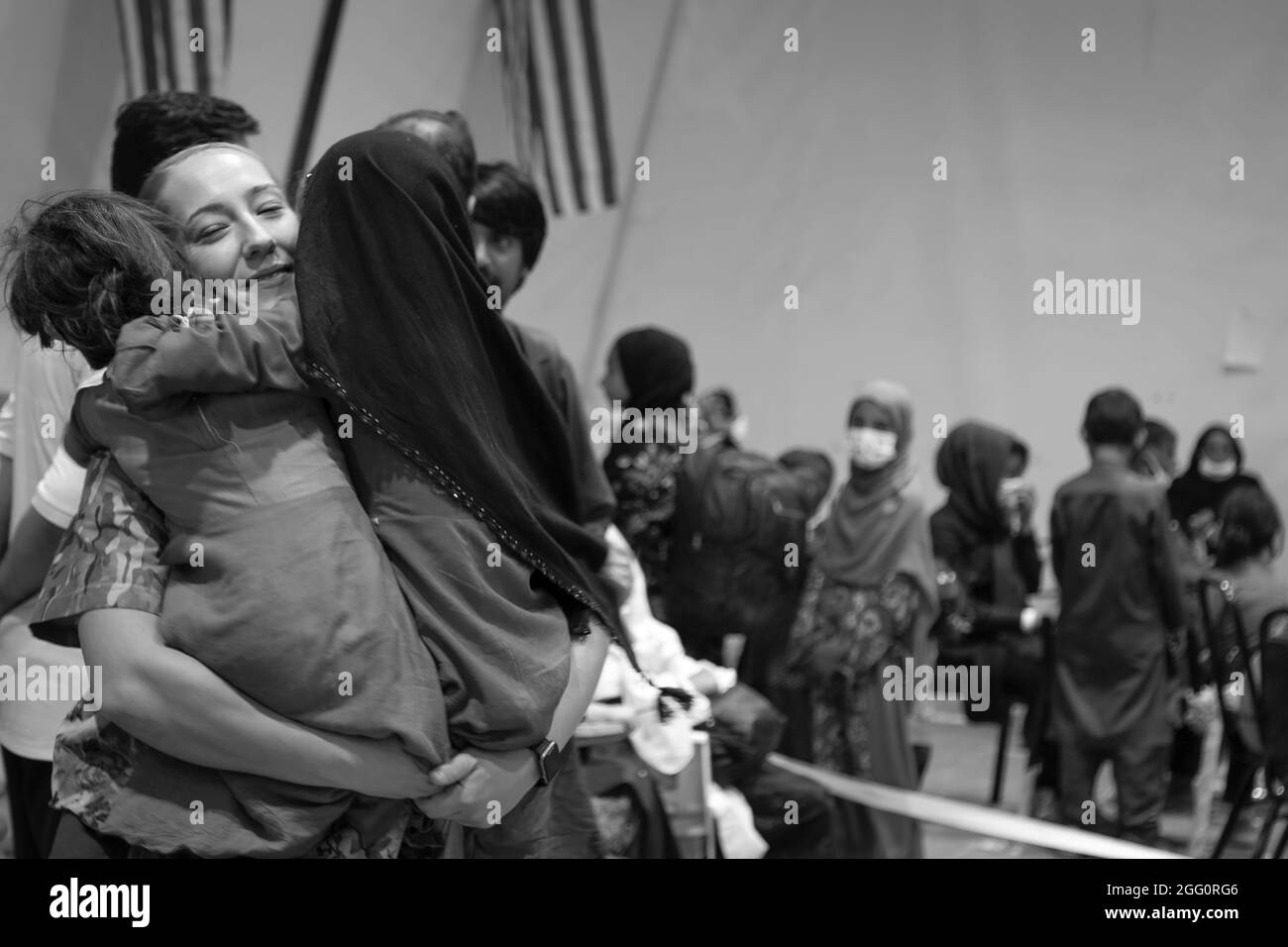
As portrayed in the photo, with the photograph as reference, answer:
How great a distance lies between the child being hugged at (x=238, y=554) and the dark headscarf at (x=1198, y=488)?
14.6 ft

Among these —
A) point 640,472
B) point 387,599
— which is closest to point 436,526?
point 387,599

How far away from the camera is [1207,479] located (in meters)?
5.16

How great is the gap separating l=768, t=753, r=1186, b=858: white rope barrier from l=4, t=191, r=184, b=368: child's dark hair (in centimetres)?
222

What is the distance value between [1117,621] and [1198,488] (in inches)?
67.1

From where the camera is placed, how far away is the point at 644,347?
10.5 ft

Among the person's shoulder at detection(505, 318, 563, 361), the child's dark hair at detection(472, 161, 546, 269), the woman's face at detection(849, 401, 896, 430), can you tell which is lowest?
the woman's face at detection(849, 401, 896, 430)

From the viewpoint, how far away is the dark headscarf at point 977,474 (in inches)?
176

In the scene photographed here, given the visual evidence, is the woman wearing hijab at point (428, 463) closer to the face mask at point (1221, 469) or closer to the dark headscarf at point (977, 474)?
the dark headscarf at point (977, 474)

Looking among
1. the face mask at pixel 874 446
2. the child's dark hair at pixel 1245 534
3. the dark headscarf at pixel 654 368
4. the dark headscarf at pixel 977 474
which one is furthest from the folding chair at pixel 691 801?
the dark headscarf at pixel 977 474

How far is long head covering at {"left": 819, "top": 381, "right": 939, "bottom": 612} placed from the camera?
139 inches

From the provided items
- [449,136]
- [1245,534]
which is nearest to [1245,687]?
[1245,534]

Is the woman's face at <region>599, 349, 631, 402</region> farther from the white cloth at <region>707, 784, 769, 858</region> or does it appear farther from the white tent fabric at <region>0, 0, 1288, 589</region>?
the white tent fabric at <region>0, 0, 1288, 589</region>

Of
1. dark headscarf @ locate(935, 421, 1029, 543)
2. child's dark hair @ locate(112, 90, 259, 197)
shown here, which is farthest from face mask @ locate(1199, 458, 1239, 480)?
child's dark hair @ locate(112, 90, 259, 197)

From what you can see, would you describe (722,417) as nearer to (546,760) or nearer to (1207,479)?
(1207,479)
